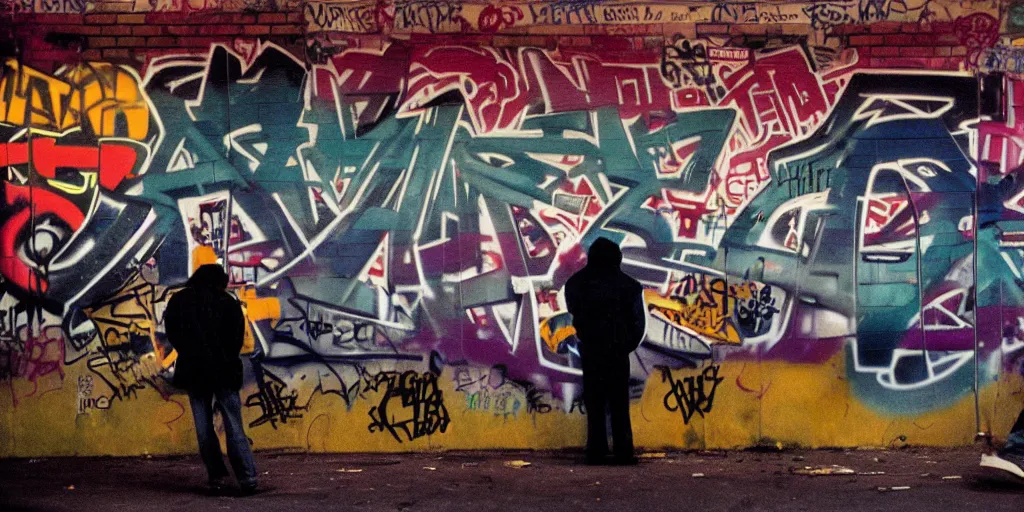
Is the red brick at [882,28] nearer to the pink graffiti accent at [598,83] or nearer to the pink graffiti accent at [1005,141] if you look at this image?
the pink graffiti accent at [1005,141]

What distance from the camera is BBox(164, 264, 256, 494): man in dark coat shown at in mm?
7969

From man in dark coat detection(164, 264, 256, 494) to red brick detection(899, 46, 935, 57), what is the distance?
5476 millimetres

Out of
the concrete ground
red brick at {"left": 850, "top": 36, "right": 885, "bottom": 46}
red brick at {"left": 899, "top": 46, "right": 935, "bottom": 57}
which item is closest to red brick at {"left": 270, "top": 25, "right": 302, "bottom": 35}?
the concrete ground

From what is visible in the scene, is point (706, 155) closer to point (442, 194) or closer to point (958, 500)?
point (442, 194)

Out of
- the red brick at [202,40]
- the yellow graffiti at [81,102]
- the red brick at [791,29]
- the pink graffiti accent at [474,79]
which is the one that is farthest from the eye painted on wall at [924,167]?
the yellow graffiti at [81,102]

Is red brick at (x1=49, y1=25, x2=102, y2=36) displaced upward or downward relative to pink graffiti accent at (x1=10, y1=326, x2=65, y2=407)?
upward

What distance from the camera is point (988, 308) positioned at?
9789 mm

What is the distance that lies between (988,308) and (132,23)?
7.06 metres

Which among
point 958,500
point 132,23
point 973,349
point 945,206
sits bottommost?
point 958,500

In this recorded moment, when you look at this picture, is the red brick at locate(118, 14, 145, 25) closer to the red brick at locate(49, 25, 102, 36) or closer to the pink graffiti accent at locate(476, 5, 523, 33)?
the red brick at locate(49, 25, 102, 36)

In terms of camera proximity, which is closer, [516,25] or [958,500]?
[958,500]

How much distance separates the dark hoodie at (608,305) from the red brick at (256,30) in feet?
10.0

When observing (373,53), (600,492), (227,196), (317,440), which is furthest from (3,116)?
(600,492)

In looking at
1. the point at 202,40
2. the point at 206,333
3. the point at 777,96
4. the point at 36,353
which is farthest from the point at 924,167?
the point at 36,353
